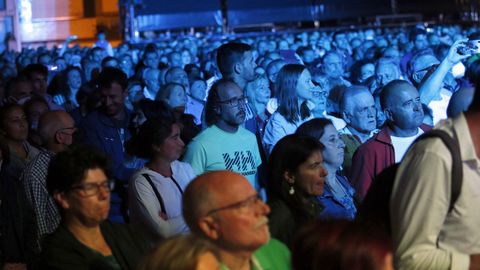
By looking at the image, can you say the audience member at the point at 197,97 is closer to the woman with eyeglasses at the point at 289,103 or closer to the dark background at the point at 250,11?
the woman with eyeglasses at the point at 289,103

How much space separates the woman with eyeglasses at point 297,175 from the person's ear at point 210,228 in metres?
1.47

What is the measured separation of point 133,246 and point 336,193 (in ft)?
7.01

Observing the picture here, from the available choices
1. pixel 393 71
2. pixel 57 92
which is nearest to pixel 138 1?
pixel 57 92

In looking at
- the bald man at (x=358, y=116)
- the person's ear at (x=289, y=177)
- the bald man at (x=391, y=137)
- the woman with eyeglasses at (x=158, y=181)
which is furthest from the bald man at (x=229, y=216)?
the bald man at (x=358, y=116)

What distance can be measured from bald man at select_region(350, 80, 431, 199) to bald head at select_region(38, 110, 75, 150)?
199cm

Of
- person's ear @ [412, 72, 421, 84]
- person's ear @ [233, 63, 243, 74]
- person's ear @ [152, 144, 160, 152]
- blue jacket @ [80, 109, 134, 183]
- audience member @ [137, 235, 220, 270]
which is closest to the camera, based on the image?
audience member @ [137, 235, 220, 270]

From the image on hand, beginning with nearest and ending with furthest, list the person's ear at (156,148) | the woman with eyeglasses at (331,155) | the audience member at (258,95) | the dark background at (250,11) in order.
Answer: the person's ear at (156,148), the woman with eyeglasses at (331,155), the audience member at (258,95), the dark background at (250,11)

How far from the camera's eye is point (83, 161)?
5.30m

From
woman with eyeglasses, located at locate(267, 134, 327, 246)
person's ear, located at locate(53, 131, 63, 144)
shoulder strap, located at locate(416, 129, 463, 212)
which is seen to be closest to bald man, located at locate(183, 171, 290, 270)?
shoulder strap, located at locate(416, 129, 463, 212)

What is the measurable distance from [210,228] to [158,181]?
100 inches

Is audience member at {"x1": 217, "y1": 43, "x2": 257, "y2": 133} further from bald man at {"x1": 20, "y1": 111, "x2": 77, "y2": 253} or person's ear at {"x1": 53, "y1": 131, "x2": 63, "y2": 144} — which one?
person's ear at {"x1": 53, "y1": 131, "x2": 63, "y2": 144}

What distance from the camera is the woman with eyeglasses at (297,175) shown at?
5.73 metres

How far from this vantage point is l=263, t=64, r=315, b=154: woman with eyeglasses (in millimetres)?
8836

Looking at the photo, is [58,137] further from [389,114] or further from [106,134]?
[389,114]
